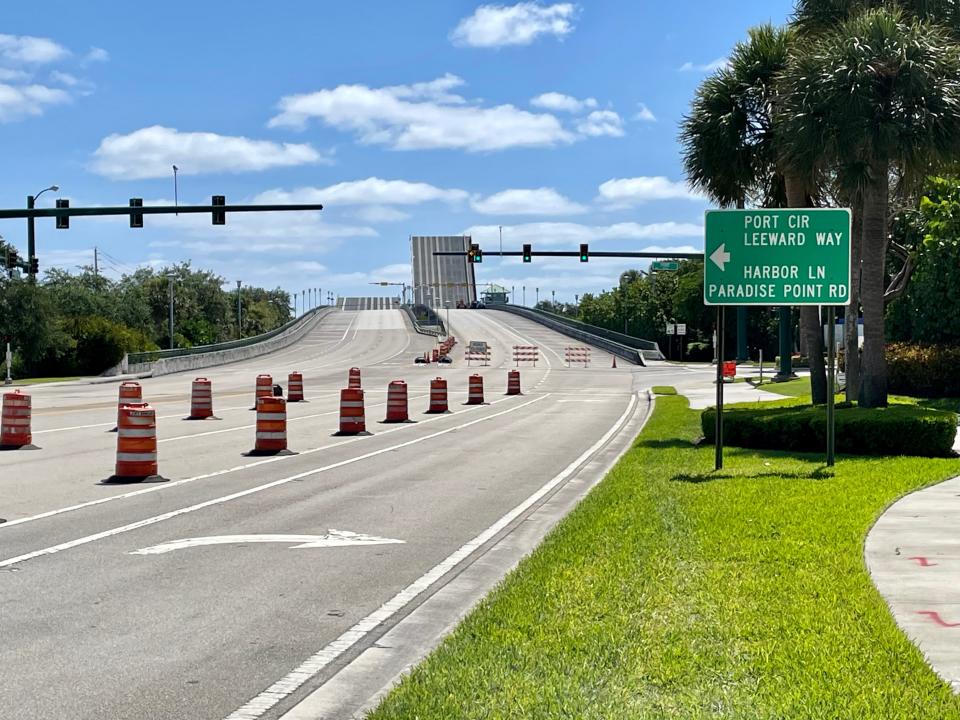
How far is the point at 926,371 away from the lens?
3516 cm

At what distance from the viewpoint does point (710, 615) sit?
7418mm

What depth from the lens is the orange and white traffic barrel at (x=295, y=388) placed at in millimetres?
39031

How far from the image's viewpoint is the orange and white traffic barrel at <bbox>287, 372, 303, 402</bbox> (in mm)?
39031

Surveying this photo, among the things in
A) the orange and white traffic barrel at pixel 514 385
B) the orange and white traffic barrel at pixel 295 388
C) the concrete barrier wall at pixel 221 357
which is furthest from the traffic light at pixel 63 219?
the concrete barrier wall at pixel 221 357

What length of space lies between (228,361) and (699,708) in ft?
262

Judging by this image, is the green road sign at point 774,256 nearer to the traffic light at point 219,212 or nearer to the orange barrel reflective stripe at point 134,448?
the orange barrel reflective stripe at point 134,448

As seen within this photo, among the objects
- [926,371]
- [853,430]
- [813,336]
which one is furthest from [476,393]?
[853,430]

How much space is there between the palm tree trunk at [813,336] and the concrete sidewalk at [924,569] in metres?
12.5

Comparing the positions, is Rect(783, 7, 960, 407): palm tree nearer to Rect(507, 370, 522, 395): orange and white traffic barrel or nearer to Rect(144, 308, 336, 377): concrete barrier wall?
Rect(507, 370, 522, 395): orange and white traffic barrel

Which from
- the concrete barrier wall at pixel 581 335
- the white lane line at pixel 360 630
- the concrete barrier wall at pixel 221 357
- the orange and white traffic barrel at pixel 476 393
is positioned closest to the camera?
the white lane line at pixel 360 630

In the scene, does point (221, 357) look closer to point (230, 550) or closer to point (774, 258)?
point (774, 258)

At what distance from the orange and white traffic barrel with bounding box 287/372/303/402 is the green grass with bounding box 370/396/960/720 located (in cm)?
2720

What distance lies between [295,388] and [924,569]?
31.7 meters

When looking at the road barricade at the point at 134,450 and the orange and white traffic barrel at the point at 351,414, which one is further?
the orange and white traffic barrel at the point at 351,414
